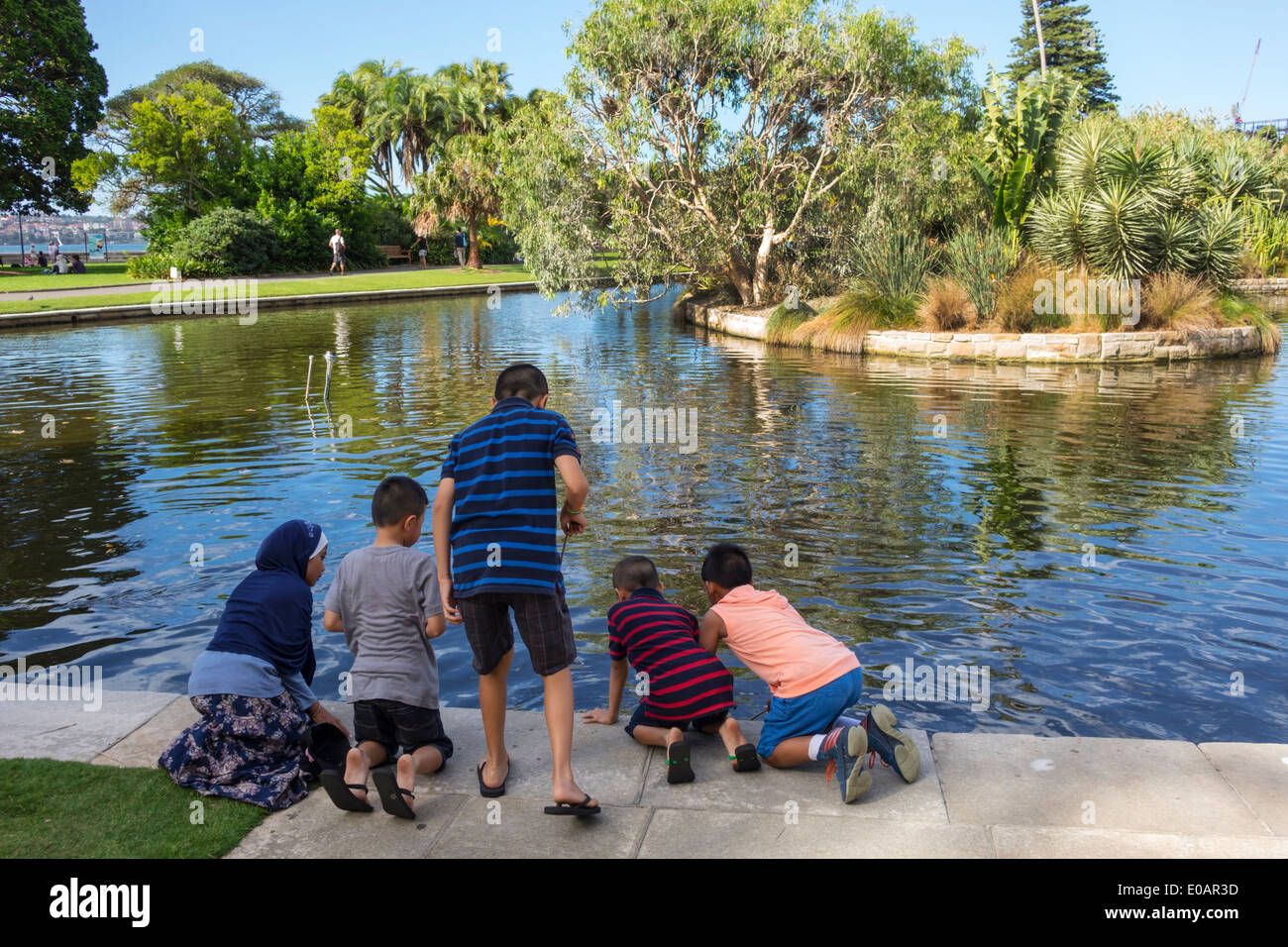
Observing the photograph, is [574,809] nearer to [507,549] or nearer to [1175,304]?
[507,549]

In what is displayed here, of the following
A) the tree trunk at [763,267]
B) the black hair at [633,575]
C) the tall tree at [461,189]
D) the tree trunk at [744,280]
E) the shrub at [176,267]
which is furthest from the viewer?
the tall tree at [461,189]

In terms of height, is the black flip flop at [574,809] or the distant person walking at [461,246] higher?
the distant person walking at [461,246]

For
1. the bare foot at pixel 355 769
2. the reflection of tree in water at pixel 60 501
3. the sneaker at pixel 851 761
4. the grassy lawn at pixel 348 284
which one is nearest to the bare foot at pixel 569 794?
the bare foot at pixel 355 769

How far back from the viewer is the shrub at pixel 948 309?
66.3 ft

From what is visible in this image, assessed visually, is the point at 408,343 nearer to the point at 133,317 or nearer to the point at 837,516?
the point at 133,317

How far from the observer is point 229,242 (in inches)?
1529

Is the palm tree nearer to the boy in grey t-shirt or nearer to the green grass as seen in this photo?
the green grass

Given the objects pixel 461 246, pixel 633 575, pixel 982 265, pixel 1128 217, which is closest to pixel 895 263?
pixel 982 265

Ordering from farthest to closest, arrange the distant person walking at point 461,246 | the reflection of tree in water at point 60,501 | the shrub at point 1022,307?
the distant person walking at point 461,246
the shrub at point 1022,307
the reflection of tree in water at point 60,501

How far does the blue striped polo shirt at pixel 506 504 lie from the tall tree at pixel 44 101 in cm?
4607

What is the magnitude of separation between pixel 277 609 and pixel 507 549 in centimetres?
127

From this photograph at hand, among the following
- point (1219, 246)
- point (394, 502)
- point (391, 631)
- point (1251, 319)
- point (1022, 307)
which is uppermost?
point (1219, 246)

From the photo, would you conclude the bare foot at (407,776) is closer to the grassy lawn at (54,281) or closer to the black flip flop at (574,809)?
the black flip flop at (574,809)

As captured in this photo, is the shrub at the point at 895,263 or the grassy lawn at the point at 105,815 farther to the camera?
the shrub at the point at 895,263
